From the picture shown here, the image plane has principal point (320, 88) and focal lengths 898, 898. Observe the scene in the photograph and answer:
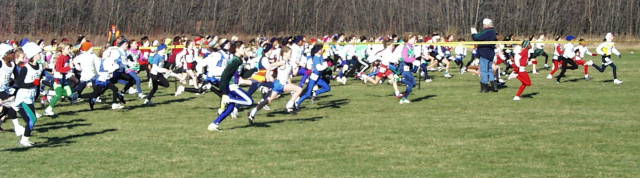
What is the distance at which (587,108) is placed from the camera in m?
20.7

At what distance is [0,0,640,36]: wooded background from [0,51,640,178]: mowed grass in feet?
148

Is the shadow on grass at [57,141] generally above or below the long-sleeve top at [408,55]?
below

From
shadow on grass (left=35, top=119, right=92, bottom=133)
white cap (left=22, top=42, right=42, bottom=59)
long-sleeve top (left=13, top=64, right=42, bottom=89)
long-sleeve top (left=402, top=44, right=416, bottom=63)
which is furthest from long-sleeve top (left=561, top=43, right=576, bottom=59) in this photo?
long-sleeve top (left=13, top=64, right=42, bottom=89)

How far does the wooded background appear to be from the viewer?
67250 millimetres

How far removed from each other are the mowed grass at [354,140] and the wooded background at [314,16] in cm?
4512

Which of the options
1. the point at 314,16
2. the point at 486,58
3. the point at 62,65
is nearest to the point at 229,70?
→ the point at 62,65

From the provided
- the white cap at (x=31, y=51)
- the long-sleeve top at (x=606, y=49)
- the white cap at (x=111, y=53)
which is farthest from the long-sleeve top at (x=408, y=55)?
the white cap at (x=31, y=51)

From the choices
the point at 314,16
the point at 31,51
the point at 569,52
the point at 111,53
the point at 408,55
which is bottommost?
the point at 569,52

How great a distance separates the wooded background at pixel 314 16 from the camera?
2648 inches

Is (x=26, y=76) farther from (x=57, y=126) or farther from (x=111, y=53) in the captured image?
(x=111, y=53)

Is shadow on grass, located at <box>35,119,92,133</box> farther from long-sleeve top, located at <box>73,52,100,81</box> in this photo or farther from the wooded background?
the wooded background

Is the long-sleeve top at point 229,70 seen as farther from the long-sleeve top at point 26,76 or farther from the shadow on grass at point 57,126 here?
the shadow on grass at point 57,126

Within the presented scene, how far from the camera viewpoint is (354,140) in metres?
15.4

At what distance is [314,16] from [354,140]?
5841cm
